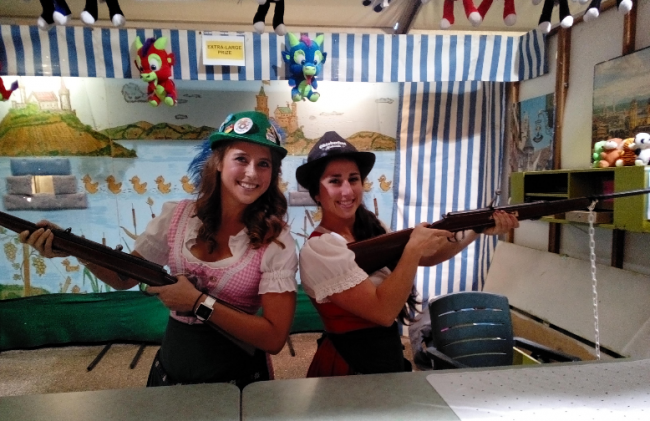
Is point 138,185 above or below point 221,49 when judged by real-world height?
below

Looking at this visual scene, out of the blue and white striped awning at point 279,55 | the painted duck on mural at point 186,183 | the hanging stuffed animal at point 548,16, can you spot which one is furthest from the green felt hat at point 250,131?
the painted duck on mural at point 186,183

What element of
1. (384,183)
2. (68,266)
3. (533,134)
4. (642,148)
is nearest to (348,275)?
(642,148)

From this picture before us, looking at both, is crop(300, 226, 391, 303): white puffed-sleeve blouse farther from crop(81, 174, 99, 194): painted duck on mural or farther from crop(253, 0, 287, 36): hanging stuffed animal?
crop(81, 174, 99, 194): painted duck on mural

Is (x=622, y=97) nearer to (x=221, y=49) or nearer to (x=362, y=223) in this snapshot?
(x=362, y=223)

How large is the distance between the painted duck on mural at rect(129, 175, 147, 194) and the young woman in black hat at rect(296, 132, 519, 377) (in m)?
2.40

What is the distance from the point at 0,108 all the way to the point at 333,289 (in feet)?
11.5

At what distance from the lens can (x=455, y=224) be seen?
62.7 inches

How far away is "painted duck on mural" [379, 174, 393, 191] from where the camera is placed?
3.62 metres

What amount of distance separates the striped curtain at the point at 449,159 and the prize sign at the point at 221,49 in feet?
4.71

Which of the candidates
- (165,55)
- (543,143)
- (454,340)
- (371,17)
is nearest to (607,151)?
(543,143)

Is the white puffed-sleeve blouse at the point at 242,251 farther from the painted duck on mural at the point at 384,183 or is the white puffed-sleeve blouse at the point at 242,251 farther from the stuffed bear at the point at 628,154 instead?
the painted duck on mural at the point at 384,183

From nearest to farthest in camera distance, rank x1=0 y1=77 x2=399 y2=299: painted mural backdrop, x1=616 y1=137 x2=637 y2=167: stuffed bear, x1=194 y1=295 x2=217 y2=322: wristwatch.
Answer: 1. x1=194 y1=295 x2=217 y2=322: wristwatch
2. x1=616 y1=137 x2=637 y2=167: stuffed bear
3. x1=0 y1=77 x2=399 y2=299: painted mural backdrop

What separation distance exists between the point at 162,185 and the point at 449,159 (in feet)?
8.20

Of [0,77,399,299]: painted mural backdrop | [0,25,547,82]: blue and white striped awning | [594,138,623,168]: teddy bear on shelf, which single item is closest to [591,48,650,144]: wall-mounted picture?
[594,138,623,168]: teddy bear on shelf
